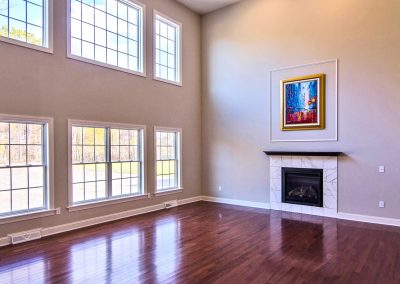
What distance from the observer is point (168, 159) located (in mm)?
7258

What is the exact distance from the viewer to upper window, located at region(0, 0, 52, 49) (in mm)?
4516

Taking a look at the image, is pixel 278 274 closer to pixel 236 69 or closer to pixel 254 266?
pixel 254 266

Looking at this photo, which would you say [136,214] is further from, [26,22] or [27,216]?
[26,22]

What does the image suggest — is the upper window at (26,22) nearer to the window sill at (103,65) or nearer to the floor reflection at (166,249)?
the window sill at (103,65)

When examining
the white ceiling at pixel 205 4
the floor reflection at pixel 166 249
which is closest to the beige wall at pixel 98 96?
the white ceiling at pixel 205 4

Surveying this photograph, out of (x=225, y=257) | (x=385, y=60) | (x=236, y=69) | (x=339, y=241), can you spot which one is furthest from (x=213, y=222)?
(x=385, y=60)

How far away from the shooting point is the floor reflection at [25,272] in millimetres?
3205

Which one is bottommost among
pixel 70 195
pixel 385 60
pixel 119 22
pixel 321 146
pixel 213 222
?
pixel 213 222

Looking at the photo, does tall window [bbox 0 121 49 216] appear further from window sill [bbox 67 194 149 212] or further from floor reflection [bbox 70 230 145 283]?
floor reflection [bbox 70 230 145 283]

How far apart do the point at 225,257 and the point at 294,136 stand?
3669 mm

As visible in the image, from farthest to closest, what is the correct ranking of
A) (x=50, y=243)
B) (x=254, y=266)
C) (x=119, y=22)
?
(x=119, y=22)
(x=50, y=243)
(x=254, y=266)

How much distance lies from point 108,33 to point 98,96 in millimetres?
1425

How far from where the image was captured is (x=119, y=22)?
20.3 ft

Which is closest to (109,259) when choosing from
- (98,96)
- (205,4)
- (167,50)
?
(98,96)
